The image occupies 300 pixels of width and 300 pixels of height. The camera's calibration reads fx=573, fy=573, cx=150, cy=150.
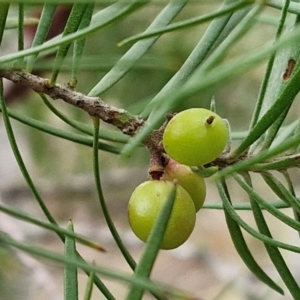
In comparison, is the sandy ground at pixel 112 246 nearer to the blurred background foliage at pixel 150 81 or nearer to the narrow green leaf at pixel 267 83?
the blurred background foliage at pixel 150 81

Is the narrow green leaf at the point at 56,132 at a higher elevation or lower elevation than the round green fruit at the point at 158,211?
higher

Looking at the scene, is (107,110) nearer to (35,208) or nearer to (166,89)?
(166,89)

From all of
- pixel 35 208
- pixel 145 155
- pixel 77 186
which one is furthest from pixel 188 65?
pixel 35 208

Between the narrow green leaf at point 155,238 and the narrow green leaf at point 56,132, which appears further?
the narrow green leaf at point 56,132

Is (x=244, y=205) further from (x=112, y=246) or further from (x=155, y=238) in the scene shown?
(x=112, y=246)

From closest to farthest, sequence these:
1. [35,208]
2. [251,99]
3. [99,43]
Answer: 1. [99,43]
2. [251,99]
3. [35,208]

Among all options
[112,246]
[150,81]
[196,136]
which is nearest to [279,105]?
[196,136]

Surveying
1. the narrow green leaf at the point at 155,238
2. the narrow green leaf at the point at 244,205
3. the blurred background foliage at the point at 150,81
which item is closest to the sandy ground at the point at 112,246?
the blurred background foliage at the point at 150,81
